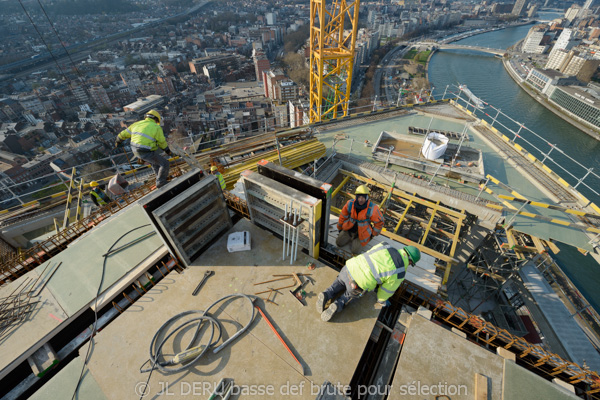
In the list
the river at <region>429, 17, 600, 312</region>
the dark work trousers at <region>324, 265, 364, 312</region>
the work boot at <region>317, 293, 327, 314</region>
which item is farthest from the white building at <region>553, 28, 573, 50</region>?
the work boot at <region>317, 293, 327, 314</region>

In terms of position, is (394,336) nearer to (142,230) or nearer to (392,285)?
(392,285)

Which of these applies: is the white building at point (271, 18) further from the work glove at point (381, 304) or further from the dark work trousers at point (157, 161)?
the work glove at point (381, 304)

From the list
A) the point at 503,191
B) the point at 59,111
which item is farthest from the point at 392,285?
the point at 59,111

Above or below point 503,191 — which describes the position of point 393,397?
above

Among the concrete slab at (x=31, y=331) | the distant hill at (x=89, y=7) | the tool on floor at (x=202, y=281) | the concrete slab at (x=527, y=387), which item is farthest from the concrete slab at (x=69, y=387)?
the distant hill at (x=89, y=7)

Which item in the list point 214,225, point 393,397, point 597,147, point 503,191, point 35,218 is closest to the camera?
point 393,397

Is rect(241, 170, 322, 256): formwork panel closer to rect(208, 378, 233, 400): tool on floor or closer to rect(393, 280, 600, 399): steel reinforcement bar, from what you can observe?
rect(393, 280, 600, 399): steel reinforcement bar
